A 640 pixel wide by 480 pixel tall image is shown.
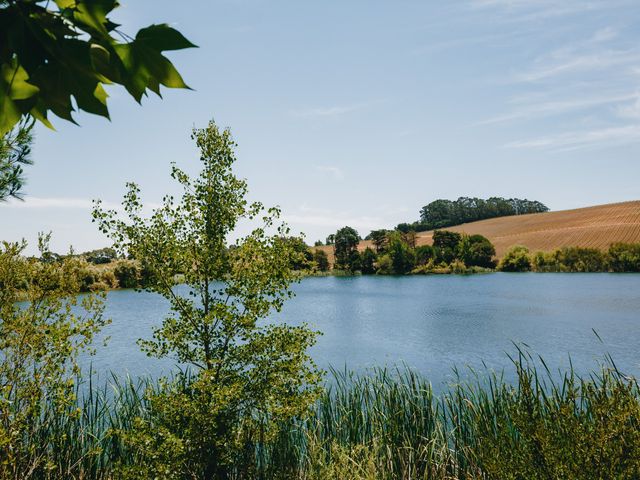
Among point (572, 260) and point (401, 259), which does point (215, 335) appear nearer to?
point (572, 260)

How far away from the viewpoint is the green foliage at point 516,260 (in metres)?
79.6

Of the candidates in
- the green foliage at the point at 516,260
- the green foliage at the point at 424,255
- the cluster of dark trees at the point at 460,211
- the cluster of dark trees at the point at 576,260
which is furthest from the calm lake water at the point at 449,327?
the cluster of dark trees at the point at 460,211

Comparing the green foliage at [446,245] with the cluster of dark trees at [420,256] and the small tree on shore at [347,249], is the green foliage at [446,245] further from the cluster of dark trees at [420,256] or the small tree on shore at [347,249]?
the small tree on shore at [347,249]

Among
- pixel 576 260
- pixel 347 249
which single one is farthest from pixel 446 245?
pixel 576 260

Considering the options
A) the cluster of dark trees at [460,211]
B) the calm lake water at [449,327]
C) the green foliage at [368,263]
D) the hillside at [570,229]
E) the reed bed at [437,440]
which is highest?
the cluster of dark trees at [460,211]

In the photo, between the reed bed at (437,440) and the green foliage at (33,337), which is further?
the green foliage at (33,337)

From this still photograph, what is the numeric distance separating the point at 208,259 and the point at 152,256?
77 cm

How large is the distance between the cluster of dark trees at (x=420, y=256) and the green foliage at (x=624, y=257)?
64.1ft

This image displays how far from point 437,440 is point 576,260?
253 feet

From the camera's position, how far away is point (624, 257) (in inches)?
2712

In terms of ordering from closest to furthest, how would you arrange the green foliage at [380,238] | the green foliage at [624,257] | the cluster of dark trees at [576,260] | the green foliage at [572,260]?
the green foliage at [624,257] → the cluster of dark trees at [576,260] → the green foliage at [572,260] → the green foliage at [380,238]

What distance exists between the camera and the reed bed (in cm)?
453

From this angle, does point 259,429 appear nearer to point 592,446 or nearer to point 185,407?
point 185,407

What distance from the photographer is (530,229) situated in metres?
98.6
